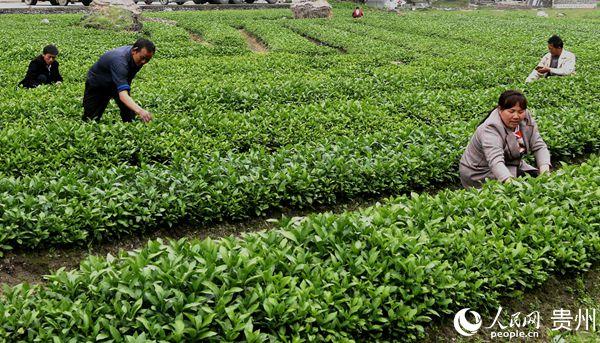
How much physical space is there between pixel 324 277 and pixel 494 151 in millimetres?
2898

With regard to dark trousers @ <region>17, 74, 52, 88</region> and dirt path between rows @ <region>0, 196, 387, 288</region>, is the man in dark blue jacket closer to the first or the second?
dirt path between rows @ <region>0, 196, 387, 288</region>

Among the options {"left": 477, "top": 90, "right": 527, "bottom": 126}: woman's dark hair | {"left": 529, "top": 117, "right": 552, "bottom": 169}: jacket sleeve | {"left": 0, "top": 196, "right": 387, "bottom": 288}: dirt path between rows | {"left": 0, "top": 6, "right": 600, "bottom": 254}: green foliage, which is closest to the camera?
{"left": 0, "top": 196, "right": 387, "bottom": 288}: dirt path between rows

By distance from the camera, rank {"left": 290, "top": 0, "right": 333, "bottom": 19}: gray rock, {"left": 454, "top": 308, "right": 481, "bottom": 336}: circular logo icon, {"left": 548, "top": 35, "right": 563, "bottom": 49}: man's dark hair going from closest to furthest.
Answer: {"left": 454, "top": 308, "right": 481, "bottom": 336}: circular logo icon → {"left": 548, "top": 35, "right": 563, "bottom": 49}: man's dark hair → {"left": 290, "top": 0, "right": 333, "bottom": 19}: gray rock

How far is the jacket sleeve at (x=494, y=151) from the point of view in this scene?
20.4 feet

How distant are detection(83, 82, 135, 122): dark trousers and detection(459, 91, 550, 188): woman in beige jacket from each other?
5.12 m

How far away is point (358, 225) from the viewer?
196 inches

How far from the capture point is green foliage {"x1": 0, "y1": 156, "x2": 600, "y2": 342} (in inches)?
149

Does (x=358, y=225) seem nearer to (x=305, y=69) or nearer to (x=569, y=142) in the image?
(x=569, y=142)

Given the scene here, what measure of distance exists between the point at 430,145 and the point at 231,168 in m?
2.91

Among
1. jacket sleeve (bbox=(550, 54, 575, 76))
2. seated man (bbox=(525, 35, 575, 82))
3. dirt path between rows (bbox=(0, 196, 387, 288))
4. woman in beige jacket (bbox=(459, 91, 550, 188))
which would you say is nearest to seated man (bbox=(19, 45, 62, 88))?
dirt path between rows (bbox=(0, 196, 387, 288))

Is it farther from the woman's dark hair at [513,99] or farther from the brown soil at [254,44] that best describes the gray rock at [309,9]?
the woman's dark hair at [513,99]

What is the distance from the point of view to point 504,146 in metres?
6.48

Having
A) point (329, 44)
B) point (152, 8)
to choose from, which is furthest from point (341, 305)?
point (152, 8)

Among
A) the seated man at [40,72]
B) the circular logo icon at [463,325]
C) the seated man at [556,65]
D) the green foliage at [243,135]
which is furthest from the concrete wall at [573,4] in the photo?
the circular logo icon at [463,325]
